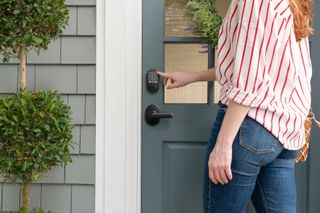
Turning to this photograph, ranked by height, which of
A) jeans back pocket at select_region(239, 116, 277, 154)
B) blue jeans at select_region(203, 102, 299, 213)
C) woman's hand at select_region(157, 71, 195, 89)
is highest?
woman's hand at select_region(157, 71, 195, 89)

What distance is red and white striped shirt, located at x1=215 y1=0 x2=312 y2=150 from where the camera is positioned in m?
1.49

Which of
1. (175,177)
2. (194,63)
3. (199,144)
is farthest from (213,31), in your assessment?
(175,177)

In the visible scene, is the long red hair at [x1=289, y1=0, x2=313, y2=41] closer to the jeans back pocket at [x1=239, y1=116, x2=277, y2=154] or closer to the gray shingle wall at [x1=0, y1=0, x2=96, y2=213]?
the jeans back pocket at [x1=239, y1=116, x2=277, y2=154]

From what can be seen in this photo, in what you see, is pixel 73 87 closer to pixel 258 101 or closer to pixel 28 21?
pixel 28 21

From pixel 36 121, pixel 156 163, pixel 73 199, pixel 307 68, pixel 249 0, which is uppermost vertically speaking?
pixel 249 0

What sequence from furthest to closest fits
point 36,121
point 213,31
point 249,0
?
point 213,31 < point 36,121 < point 249,0

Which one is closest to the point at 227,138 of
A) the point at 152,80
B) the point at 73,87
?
the point at 152,80

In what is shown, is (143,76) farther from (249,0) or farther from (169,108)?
(249,0)

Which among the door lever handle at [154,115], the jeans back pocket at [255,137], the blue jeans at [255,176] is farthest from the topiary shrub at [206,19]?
the jeans back pocket at [255,137]

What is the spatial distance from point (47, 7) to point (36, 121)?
0.45 metres

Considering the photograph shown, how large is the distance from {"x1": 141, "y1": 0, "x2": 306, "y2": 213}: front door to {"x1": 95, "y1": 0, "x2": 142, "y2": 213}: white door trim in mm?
50

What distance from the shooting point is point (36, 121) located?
6.46 feet

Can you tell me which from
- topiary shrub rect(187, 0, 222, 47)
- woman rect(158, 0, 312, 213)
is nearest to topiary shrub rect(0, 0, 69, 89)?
topiary shrub rect(187, 0, 222, 47)

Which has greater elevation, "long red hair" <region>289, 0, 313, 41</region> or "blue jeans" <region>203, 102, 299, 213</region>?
"long red hair" <region>289, 0, 313, 41</region>
